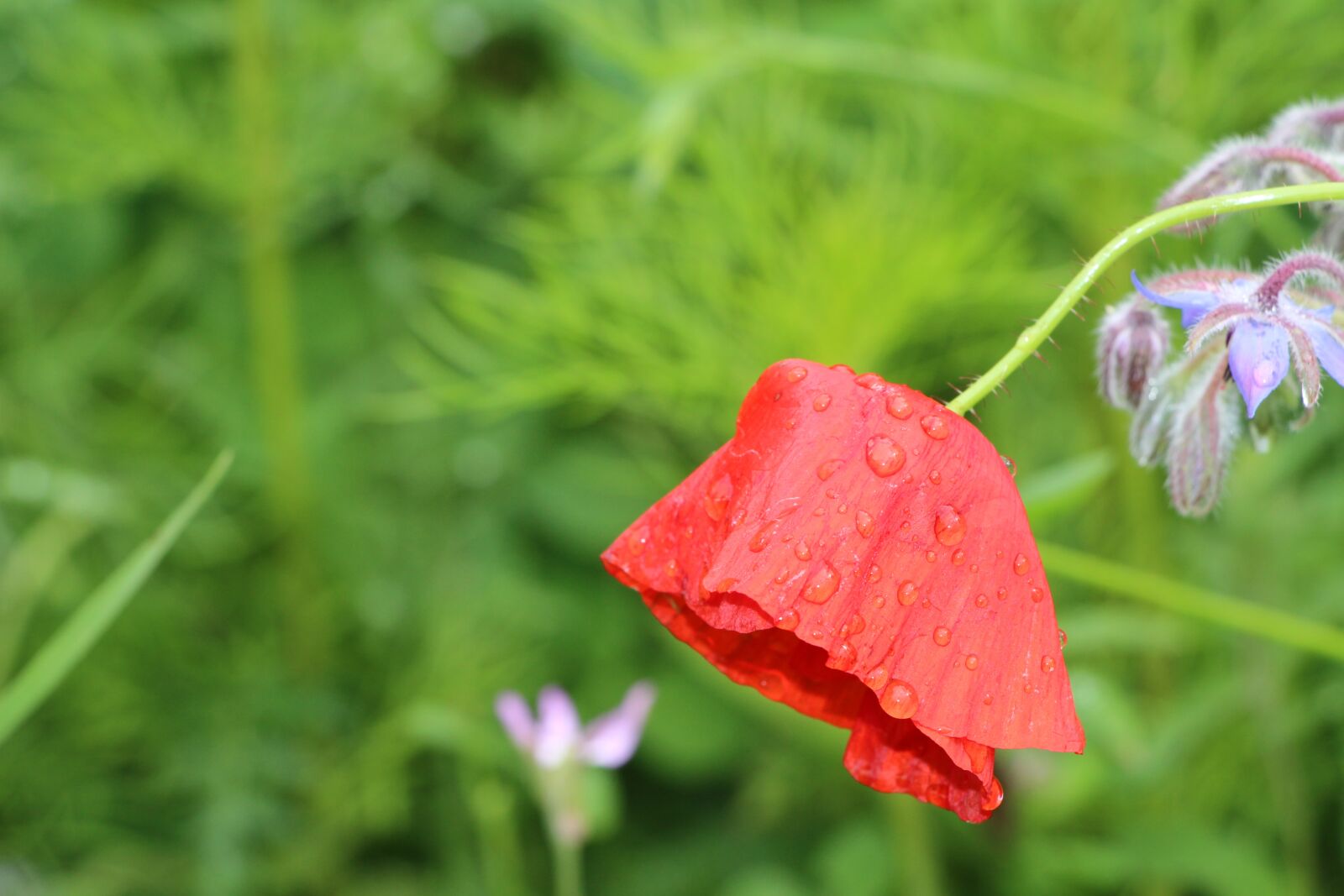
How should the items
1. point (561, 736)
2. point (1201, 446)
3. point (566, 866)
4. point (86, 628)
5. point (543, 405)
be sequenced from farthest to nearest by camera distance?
point (543, 405) < point (566, 866) < point (561, 736) < point (86, 628) < point (1201, 446)

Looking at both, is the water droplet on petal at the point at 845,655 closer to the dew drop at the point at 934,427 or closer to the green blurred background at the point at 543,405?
the dew drop at the point at 934,427

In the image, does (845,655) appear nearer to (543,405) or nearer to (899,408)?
(899,408)

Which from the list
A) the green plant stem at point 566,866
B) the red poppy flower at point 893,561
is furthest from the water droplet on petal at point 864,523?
the green plant stem at point 566,866

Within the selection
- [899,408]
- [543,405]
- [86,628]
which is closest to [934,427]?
[899,408]

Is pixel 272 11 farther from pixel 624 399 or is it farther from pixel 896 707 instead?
pixel 896 707

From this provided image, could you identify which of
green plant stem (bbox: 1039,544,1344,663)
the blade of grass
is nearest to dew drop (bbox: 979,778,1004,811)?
green plant stem (bbox: 1039,544,1344,663)

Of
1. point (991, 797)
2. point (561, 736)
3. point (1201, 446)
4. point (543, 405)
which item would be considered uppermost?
point (543, 405)

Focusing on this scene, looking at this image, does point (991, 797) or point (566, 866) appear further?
point (566, 866)

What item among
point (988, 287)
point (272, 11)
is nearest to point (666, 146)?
point (988, 287)
